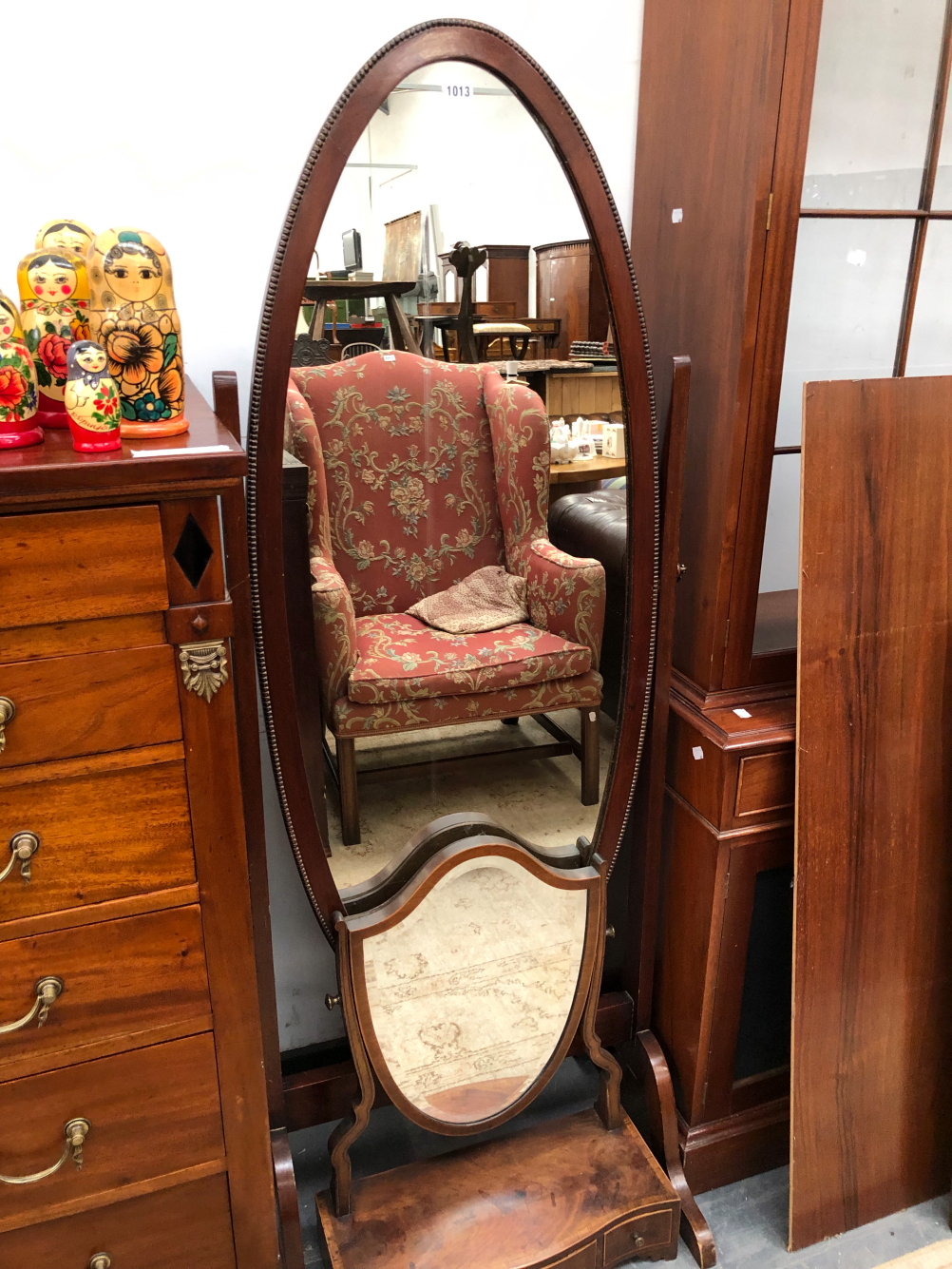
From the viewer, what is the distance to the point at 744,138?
3.75 feet

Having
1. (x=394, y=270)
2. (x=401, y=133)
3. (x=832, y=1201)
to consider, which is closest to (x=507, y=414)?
(x=394, y=270)

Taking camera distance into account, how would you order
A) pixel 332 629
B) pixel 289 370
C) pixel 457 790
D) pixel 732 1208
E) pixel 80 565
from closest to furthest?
pixel 80 565, pixel 289 370, pixel 332 629, pixel 457 790, pixel 732 1208

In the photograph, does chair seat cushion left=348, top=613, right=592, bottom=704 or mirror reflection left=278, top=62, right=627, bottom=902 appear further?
chair seat cushion left=348, top=613, right=592, bottom=704

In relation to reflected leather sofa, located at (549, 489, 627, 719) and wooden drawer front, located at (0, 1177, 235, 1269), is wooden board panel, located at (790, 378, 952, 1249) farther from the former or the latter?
wooden drawer front, located at (0, 1177, 235, 1269)

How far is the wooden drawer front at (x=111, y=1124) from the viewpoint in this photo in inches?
39.2

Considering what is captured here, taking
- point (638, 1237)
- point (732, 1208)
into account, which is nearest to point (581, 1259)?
point (638, 1237)

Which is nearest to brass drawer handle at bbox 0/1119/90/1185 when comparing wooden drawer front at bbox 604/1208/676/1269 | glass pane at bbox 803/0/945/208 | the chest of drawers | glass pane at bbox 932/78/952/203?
the chest of drawers

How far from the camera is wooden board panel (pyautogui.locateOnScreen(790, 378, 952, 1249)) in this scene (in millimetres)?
1253

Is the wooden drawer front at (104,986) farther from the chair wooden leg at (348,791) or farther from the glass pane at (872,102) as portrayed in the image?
the glass pane at (872,102)

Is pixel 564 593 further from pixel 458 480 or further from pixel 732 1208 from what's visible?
pixel 732 1208

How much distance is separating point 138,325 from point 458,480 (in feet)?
1.47

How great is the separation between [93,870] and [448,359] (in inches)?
28.0

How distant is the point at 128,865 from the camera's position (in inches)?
Result: 37.2

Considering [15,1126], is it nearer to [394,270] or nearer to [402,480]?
[402,480]
